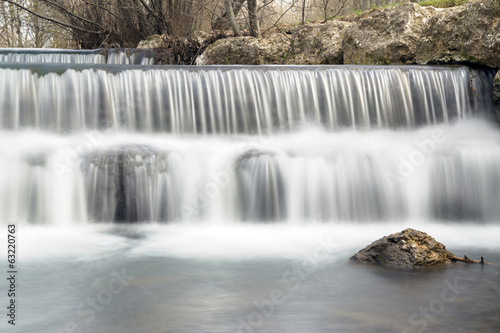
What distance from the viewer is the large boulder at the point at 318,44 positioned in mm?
10836

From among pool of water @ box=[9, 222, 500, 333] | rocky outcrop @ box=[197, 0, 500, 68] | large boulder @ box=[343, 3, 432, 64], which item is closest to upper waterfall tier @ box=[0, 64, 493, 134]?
rocky outcrop @ box=[197, 0, 500, 68]

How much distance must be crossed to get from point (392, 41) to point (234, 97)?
11.1 feet

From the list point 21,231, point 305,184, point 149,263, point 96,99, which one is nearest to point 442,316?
point 149,263

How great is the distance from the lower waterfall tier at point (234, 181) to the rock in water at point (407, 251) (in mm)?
1853

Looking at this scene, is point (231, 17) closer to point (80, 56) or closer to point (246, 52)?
point (246, 52)

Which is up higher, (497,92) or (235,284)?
(497,92)

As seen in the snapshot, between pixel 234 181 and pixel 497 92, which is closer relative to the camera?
pixel 234 181

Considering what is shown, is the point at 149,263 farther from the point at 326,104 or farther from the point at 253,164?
the point at 326,104

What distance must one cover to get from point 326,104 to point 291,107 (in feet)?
1.56

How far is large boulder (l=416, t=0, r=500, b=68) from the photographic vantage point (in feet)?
26.6

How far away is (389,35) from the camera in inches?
382

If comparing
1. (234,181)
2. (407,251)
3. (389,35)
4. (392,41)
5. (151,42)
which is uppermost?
(151,42)

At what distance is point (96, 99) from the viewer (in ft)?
24.0

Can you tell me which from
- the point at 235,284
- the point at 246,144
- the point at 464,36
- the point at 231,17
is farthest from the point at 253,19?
the point at 235,284
